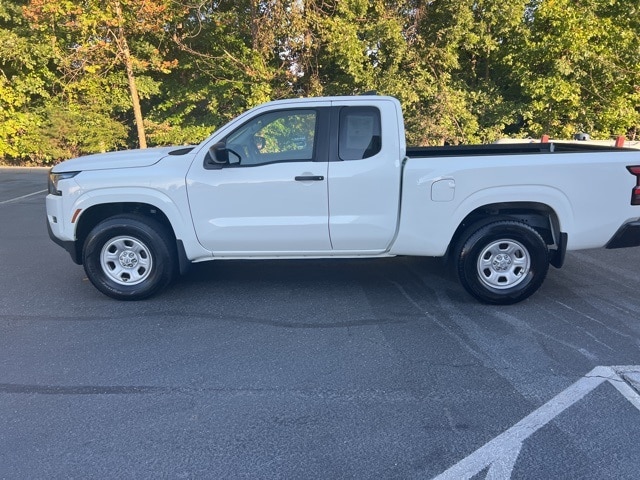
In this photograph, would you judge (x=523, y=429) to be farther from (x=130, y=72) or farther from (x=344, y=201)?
(x=130, y=72)

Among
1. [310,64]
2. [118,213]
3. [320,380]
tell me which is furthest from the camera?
[310,64]

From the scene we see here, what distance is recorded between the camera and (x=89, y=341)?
401 centimetres

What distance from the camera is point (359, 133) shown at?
4.68 metres

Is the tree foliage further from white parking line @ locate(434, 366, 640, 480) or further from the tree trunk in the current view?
white parking line @ locate(434, 366, 640, 480)

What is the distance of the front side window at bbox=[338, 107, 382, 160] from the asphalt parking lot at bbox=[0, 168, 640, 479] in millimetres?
1446

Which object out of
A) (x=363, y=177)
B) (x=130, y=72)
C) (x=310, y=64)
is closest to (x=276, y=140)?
(x=363, y=177)

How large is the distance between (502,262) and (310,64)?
1230cm

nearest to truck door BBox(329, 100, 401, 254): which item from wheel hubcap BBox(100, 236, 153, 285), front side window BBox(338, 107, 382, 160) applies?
front side window BBox(338, 107, 382, 160)

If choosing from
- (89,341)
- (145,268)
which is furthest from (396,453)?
(145,268)

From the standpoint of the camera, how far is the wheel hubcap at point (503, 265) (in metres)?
4.67

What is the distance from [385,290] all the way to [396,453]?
257 cm

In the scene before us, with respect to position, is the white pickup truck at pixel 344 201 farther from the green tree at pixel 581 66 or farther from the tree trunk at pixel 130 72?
the tree trunk at pixel 130 72

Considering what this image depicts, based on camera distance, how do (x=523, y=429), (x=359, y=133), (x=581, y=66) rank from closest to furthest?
1. (x=523, y=429)
2. (x=359, y=133)
3. (x=581, y=66)

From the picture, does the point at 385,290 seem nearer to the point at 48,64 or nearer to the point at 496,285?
the point at 496,285
